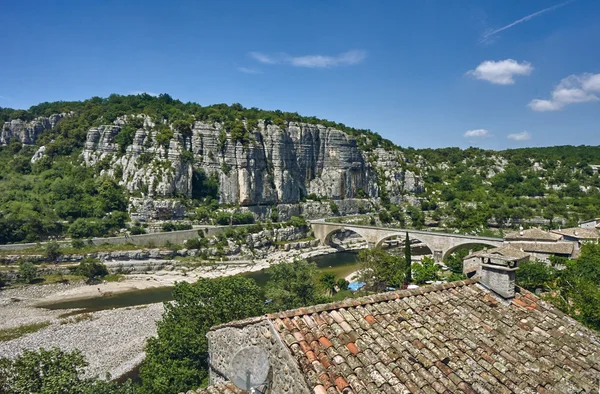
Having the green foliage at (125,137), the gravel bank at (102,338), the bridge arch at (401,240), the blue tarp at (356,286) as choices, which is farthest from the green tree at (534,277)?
the green foliage at (125,137)

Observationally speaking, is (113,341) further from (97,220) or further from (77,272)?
(97,220)

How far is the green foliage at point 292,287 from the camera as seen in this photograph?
2197 centimetres

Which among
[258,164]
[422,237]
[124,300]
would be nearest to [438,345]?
[124,300]

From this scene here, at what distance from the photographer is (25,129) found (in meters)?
85.1

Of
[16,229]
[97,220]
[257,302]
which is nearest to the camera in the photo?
[257,302]

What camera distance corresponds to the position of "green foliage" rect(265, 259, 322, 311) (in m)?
22.0

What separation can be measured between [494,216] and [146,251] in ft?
221

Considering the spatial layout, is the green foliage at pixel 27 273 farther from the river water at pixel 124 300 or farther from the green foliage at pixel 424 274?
the green foliage at pixel 424 274

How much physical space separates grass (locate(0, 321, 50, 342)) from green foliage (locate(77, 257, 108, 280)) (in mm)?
12860

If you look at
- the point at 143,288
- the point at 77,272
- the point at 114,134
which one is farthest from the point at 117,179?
the point at 143,288

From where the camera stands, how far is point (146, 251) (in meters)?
47.7

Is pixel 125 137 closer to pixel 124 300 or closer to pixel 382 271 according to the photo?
pixel 124 300

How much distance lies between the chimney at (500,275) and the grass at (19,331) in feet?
101

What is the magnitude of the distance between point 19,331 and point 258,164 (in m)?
55.9
